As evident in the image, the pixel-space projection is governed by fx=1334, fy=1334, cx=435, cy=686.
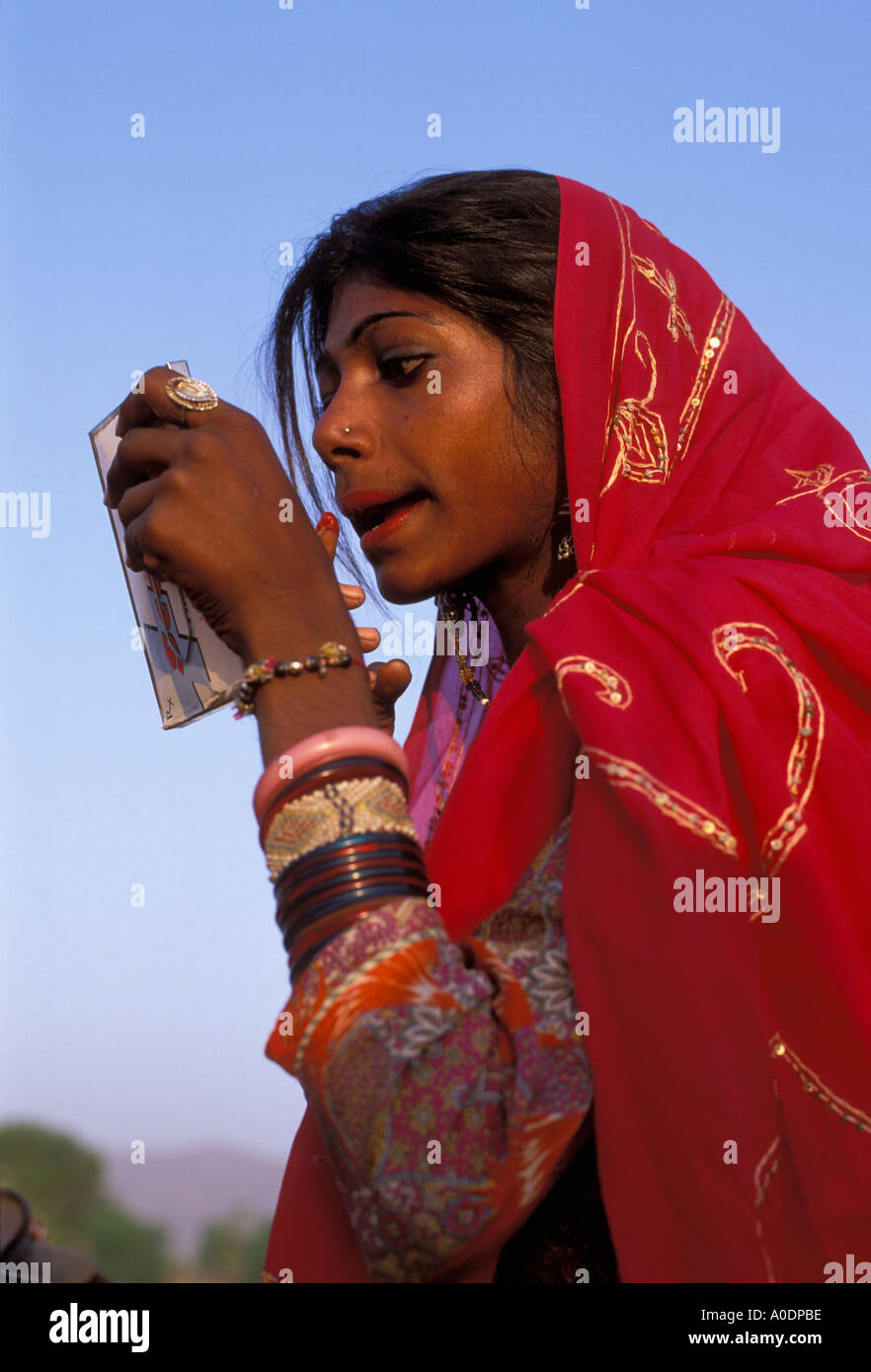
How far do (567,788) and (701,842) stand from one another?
307 millimetres

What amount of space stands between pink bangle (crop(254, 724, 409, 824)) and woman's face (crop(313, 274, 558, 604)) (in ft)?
2.97

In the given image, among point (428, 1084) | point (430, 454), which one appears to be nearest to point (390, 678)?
point (430, 454)

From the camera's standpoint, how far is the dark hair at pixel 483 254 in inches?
114

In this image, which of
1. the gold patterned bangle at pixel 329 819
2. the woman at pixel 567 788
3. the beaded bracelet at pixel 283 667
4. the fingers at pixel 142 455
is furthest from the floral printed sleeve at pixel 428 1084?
the fingers at pixel 142 455

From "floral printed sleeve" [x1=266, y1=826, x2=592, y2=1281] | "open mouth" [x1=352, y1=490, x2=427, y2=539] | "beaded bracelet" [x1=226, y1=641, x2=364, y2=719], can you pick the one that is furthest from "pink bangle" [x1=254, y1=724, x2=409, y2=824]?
"open mouth" [x1=352, y1=490, x2=427, y2=539]

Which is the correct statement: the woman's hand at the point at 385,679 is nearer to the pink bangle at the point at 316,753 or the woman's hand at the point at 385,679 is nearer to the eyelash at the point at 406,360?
the eyelash at the point at 406,360

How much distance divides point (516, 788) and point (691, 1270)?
0.80 m

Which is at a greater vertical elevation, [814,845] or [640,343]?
[640,343]

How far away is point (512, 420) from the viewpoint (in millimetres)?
2861

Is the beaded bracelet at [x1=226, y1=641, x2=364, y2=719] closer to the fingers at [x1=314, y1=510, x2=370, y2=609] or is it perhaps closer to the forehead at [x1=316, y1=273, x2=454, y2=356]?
the fingers at [x1=314, y1=510, x2=370, y2=609]

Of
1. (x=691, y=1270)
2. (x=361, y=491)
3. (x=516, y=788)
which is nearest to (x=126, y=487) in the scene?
(x=361, y=491)

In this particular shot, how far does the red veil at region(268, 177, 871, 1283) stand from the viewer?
70.8 inches

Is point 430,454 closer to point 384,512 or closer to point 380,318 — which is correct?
point 384,512
